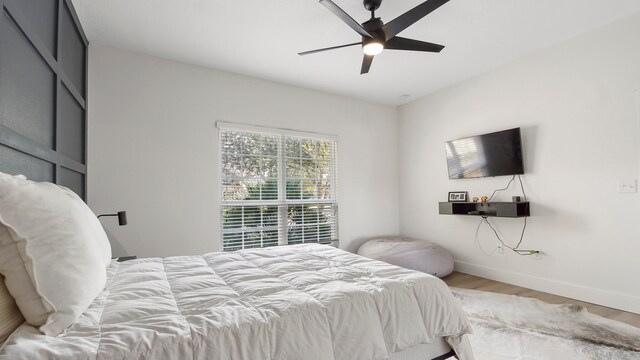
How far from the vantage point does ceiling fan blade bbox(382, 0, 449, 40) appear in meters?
2.01

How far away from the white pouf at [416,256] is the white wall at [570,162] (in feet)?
1.45

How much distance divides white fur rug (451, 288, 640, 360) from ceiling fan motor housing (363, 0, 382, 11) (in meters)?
2.67

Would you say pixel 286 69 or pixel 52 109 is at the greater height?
pixel 286 69

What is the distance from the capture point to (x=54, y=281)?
3.24 ft

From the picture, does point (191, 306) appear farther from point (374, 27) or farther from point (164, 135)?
point (164, 135)

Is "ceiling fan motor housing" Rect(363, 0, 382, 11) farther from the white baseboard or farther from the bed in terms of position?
the white baseboard

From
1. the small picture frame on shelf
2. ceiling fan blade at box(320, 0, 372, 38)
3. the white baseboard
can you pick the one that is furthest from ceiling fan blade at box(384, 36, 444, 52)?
the white baseboard

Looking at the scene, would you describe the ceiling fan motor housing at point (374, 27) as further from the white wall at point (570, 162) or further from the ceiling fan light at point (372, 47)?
the white wall at point (570, 162)

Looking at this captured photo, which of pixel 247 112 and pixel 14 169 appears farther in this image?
pixel 247 112

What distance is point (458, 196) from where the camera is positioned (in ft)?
13.6

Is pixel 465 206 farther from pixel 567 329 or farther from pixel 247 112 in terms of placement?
pixel 247 112

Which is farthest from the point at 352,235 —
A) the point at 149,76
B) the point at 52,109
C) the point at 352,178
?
the point at 52,109

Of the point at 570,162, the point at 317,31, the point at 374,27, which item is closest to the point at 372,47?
the point at 374,27

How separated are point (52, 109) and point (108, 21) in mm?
1127
